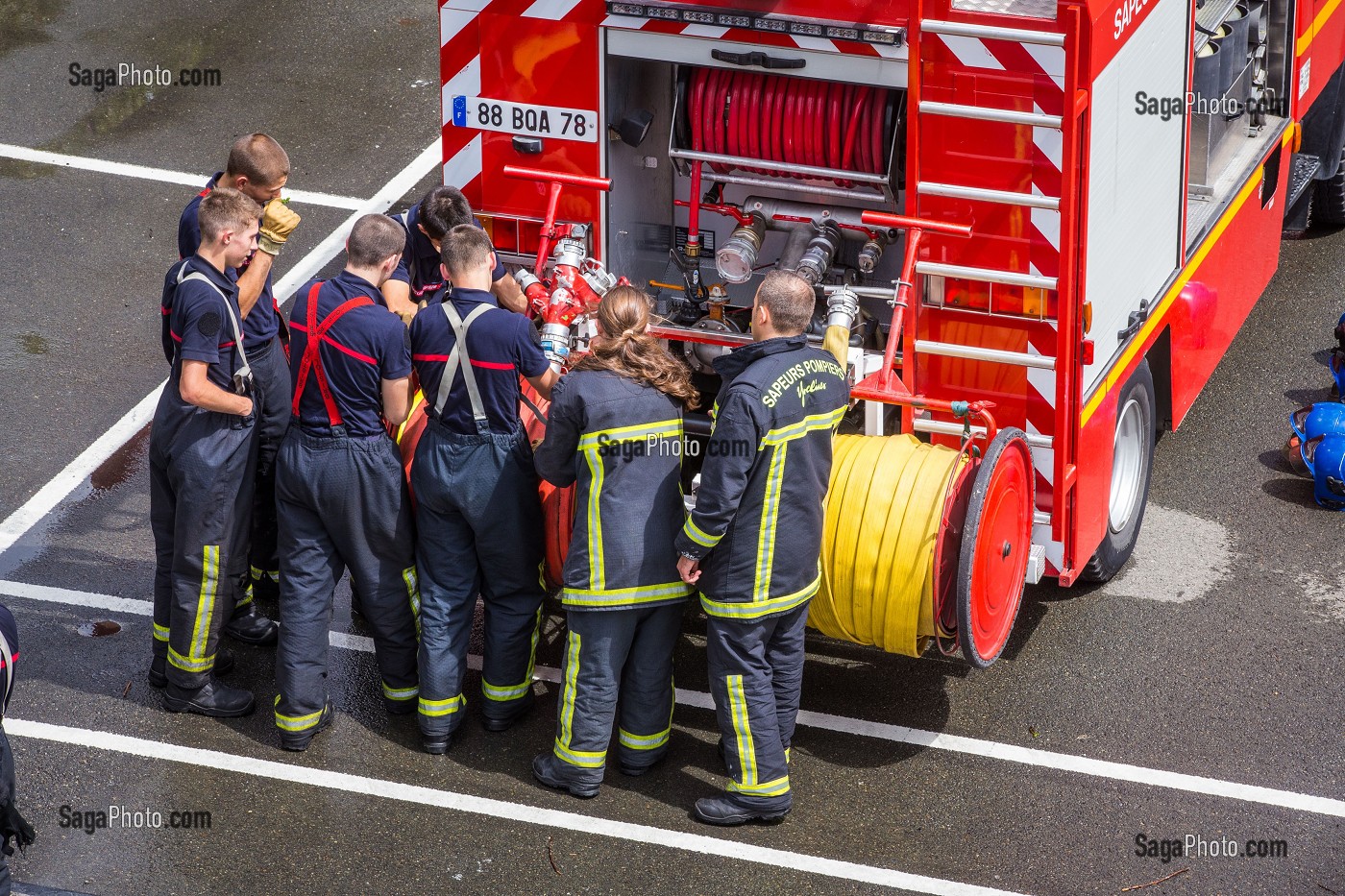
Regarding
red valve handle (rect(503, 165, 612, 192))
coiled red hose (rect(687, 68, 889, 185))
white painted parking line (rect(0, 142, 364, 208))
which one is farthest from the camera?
white painted parking line (rect(0, 142, 364, 208))

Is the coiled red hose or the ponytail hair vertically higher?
the coiled red hose

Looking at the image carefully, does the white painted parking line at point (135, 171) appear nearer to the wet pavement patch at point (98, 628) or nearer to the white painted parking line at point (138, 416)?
the white painted parking line at point (138, 416)

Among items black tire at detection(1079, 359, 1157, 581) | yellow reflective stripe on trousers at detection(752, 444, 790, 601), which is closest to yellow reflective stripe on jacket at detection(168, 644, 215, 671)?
yellow reflective stripe on trousers at detection(752, 444, 790, 601)

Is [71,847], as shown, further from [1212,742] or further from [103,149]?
[103,149]

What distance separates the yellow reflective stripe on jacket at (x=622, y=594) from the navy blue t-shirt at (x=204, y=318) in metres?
1.49

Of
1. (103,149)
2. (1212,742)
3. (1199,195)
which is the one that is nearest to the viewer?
(1212,742)

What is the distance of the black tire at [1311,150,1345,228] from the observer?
9828mm

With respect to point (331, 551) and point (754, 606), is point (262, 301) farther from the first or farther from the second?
point (754, 606)

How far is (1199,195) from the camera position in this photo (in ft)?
24.8

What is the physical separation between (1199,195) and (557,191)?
2.84m

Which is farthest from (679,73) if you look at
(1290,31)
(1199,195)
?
(1290,31)

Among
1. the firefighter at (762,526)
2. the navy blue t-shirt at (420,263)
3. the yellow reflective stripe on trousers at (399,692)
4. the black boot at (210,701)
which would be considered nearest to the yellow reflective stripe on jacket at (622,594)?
the firefighter at (762,526)

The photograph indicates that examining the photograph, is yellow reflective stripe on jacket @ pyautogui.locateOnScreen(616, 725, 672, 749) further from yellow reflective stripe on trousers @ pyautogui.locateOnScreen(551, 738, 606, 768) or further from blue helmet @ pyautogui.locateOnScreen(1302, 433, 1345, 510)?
blue helmet @ pyautogui.locateOnScreen(1302, 433, 1345, 510)

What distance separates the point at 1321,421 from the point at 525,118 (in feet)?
12.2
